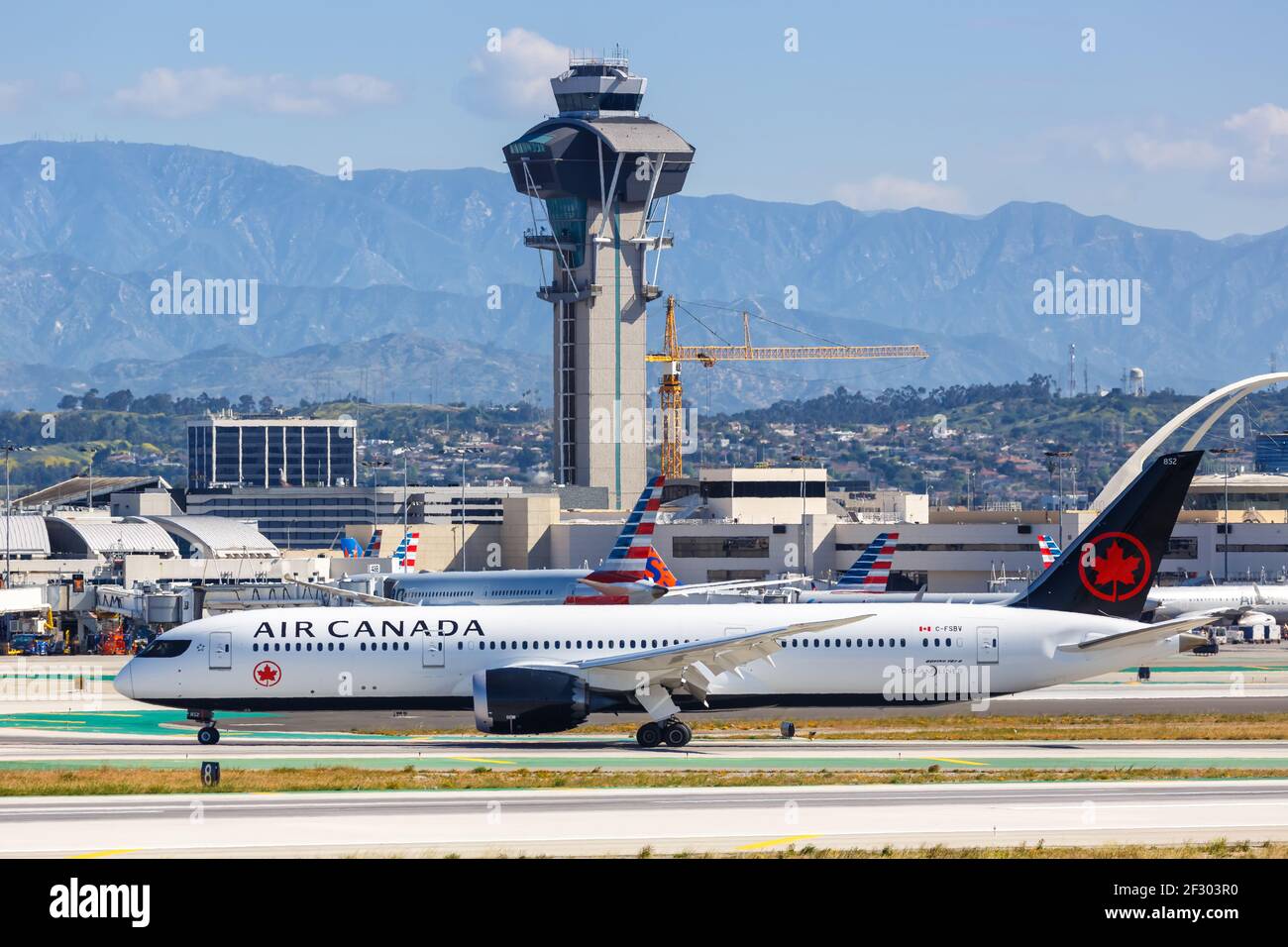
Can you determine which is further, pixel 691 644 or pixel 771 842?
pixel 691 644

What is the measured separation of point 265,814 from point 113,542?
121m

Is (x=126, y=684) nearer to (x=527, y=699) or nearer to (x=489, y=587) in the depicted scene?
(x=527, y=699)

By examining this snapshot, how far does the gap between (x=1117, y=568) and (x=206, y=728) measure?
85.3ft

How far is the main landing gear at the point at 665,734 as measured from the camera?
45312 millimetres

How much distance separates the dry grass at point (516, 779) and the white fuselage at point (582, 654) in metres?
7.35

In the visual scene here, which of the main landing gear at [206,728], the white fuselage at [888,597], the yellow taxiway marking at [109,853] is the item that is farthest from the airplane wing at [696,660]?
the white fuselage at [888,597]

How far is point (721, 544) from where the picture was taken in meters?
152

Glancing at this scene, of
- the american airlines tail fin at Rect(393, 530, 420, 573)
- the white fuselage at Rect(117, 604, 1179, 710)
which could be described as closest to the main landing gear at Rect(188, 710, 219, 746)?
the white fuselage at Rect(117, 604, 1179, 710)

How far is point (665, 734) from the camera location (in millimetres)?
45469

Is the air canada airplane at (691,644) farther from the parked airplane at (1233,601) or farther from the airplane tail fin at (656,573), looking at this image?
the parked airplane at (1233,601)

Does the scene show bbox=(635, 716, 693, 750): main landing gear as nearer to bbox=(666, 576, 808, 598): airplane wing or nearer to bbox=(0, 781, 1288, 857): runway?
bbox=(0, 781, 1288, 857): runway

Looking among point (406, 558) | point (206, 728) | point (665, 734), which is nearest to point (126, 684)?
point (206, 728)

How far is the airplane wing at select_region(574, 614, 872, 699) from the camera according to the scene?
146 ft

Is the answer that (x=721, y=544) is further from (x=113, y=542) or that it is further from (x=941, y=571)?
(x=113, y=542)
